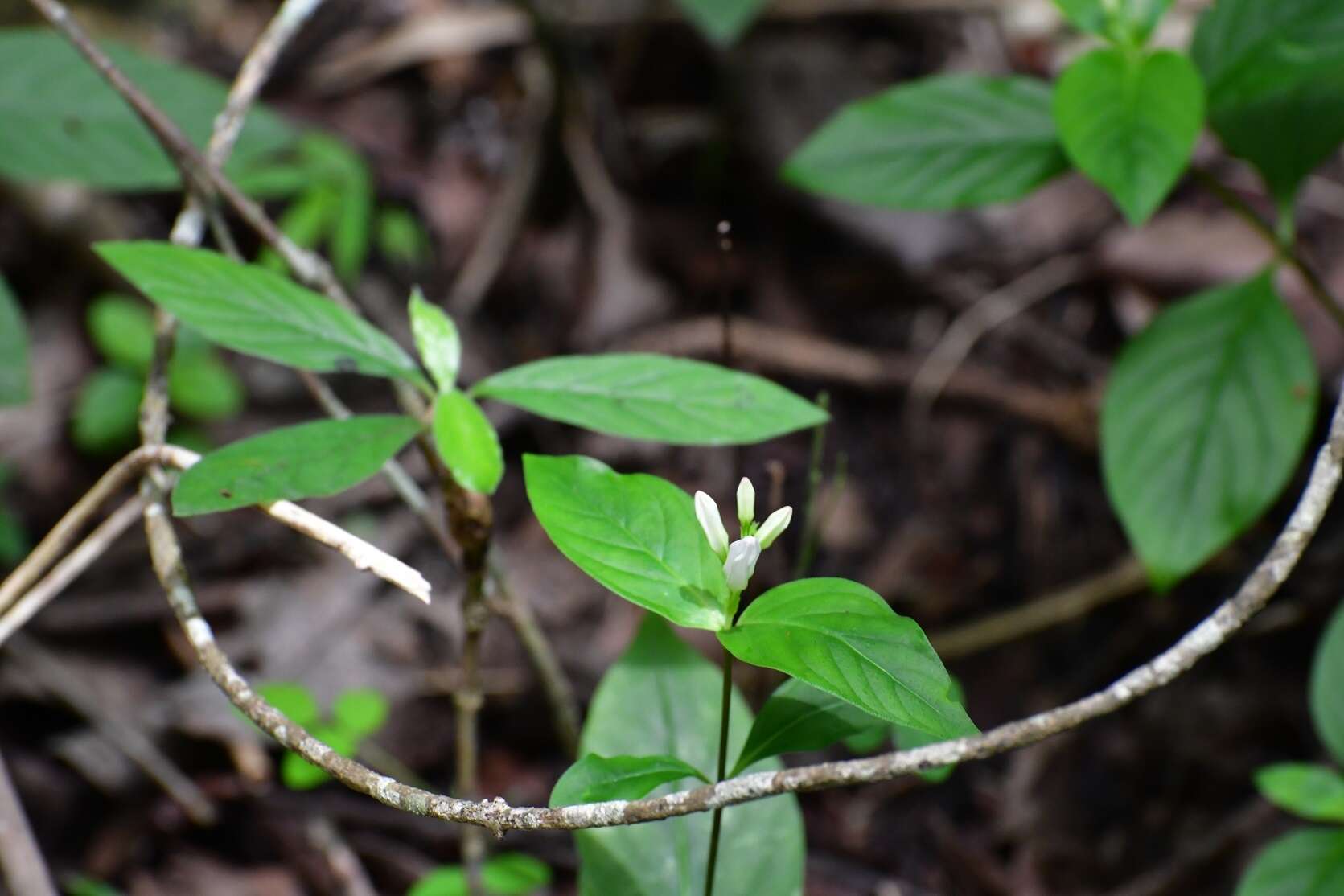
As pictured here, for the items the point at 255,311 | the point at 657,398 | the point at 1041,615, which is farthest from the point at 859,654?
the point at 1041,615

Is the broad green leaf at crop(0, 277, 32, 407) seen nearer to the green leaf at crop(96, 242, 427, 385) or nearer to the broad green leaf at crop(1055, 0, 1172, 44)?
the green leaf at crop(96, 242, 427, 385)

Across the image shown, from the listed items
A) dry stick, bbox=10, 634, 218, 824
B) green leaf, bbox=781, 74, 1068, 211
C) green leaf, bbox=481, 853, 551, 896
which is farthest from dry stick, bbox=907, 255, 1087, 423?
dry stick, bbox=10, 634, 218, 824

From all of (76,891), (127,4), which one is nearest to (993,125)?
(76,891)

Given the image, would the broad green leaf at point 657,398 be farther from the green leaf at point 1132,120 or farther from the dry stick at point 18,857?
the dry stick at point 18,857

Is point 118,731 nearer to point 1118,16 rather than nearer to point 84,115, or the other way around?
point 84,115

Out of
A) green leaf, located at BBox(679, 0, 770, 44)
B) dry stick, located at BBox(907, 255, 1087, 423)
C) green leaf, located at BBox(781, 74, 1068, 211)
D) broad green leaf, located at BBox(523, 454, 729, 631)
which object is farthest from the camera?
dry stick, located at BBox(907, 255, 1087, 423)

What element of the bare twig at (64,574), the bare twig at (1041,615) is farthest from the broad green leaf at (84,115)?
the bare twig at (1041,615)
